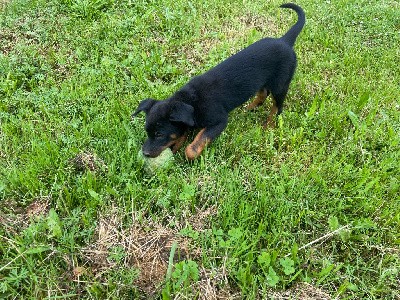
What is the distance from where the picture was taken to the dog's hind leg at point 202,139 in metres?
3.57

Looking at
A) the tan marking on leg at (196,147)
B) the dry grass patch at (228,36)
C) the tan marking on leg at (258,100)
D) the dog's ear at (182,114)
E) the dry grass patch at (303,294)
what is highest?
the dog's ear at (182,114)

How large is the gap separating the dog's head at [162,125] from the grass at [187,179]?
20 centimetres

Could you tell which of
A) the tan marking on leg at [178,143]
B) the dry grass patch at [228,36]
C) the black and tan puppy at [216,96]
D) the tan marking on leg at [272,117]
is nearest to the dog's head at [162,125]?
the black and tan puppy at [216,96]

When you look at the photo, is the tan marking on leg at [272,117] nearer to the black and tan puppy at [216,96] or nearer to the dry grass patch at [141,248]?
the black and tan puppy at [216,96]

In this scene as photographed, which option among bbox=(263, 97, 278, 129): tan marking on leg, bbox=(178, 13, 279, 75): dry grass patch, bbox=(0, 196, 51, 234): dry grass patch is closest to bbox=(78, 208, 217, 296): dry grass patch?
bbox=(0, 196, 51, 234): dry grass patch

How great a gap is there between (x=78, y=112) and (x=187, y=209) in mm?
1899

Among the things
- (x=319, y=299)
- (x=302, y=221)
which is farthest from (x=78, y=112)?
(x=319, y=299)

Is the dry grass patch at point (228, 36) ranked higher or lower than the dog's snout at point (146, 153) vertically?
higher

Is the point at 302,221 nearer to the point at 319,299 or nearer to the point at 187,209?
the point at 319,299

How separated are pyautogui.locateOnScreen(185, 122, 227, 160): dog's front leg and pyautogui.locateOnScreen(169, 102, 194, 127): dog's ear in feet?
0.96

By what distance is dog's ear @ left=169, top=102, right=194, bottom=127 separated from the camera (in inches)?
131

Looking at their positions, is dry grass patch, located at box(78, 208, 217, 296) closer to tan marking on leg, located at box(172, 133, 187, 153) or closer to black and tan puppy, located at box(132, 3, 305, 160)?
black and tan puppy, located at box(132, 3, 305, 160)

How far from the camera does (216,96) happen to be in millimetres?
3844

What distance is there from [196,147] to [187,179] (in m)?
0.36
